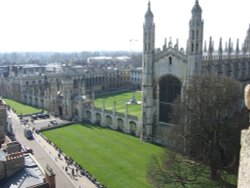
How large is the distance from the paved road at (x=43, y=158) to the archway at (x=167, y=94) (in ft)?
47.3

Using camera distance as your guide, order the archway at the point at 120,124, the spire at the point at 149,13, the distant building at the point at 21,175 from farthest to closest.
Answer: the archway at the point at 120,124 < the spire at the point at 149,13 < the distant building at the point at 21,175

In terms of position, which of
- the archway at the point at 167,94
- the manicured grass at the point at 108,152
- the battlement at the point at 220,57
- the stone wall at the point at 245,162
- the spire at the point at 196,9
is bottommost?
the manicured grass at the point at 108,152

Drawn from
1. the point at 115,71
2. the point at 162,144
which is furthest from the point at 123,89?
the point at 162,144

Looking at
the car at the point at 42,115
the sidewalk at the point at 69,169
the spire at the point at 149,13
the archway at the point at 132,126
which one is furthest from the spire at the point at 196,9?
the car at the point at 42,115

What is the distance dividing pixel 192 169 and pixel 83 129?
75.7 feet

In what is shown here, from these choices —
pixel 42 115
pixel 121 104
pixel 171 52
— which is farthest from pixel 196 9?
pixel 42 115

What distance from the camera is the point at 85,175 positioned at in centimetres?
2716

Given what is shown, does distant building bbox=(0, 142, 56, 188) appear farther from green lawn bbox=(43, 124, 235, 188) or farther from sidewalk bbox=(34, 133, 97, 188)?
green lawn bbox=(43, 124, 235, 188)

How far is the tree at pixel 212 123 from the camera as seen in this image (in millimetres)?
23547

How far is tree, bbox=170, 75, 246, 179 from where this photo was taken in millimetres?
23547

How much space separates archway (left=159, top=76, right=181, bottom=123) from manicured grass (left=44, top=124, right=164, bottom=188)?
13.7ft

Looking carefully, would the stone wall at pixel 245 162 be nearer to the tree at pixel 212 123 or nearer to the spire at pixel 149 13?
the tree at pixel 212 123

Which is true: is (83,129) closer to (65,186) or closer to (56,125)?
(56,125)

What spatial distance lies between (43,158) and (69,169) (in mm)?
4491
